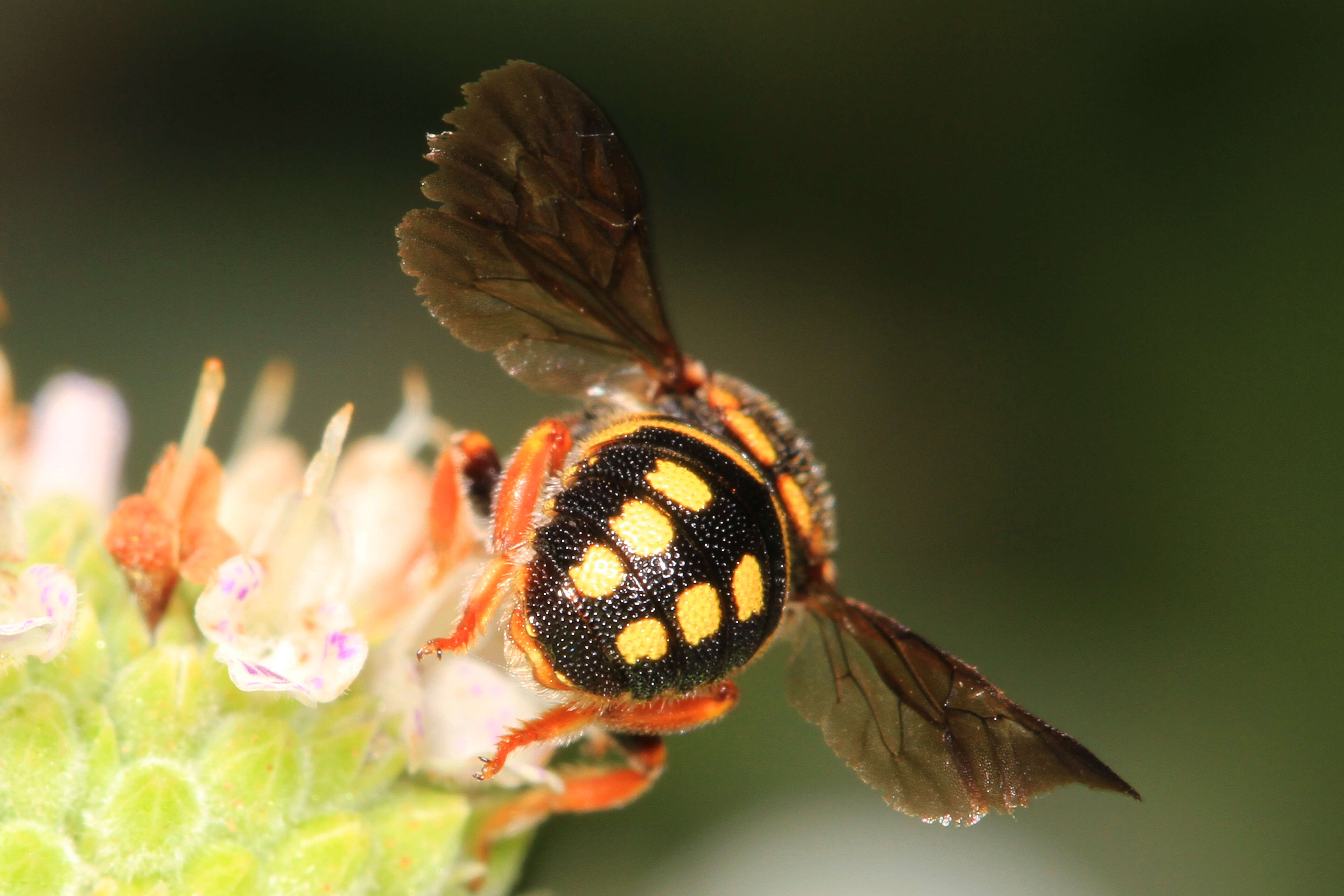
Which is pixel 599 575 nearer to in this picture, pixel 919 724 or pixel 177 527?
pixel 919 724

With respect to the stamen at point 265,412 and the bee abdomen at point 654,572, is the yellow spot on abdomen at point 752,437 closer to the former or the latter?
the bee abdomen at point 654,572

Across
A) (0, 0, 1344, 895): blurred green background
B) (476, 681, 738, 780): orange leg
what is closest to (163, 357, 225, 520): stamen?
(476, 681, 738, 780): orange leg

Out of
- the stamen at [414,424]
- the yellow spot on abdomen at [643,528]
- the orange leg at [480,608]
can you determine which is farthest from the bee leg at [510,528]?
the stamen at [414,424]

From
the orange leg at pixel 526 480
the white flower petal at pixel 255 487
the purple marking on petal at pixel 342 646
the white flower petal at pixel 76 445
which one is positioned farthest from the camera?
the white flower petal at pixel 76 445

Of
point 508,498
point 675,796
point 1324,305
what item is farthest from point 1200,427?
point 508,498

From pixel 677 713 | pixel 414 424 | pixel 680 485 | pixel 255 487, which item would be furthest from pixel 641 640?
pixel 414 424

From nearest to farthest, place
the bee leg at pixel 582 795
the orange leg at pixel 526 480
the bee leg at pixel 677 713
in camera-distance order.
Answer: the orange leg at pixel 526 480 < the bee leg at pixel 677 713 < the bee leg at pixel 582 795

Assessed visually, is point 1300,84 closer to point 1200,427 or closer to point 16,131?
point 1200,427
